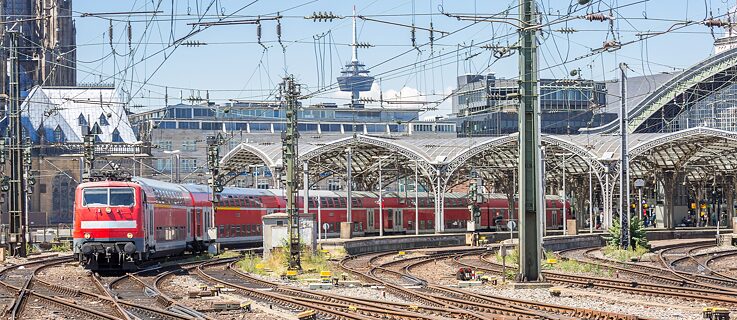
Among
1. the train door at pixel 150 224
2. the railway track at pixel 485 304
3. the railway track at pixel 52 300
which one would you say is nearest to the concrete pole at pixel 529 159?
the railway track at pixel 485 304

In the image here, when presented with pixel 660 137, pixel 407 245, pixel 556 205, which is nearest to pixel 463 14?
pixel 407 245

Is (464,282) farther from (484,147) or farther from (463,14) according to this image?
(484,147)

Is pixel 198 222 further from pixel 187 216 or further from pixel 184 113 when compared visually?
pixel 184 113

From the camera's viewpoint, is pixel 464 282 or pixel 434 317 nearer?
pixel 434 317

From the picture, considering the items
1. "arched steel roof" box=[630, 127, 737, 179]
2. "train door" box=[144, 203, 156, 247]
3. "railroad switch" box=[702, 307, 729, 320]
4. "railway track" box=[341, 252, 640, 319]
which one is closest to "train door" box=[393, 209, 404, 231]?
"arched steel roof" box=[630, 127, 737, 179]

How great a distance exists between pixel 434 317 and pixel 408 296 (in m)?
6.26

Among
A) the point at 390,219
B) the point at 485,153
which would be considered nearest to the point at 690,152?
the point at 485,153

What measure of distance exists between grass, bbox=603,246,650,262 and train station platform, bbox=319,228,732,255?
20.7 ft

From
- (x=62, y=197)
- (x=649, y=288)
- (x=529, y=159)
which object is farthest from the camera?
(x=62, y=197)

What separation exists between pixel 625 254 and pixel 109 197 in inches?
811

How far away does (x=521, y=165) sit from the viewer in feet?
101

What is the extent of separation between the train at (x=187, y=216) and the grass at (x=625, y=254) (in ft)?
53.5

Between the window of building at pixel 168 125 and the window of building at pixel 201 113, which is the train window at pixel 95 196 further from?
the window of building at pixel 201 113

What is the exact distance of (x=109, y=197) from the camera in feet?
124
